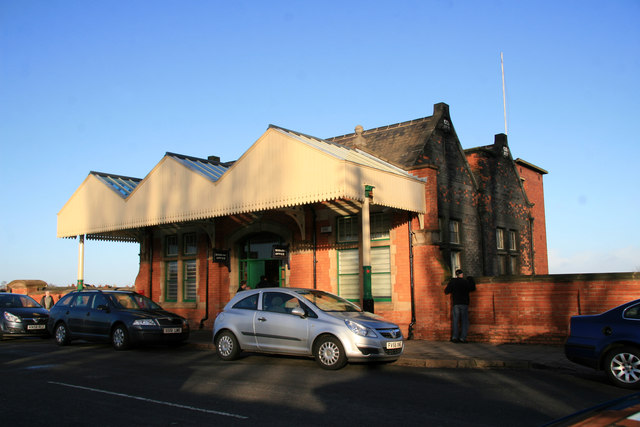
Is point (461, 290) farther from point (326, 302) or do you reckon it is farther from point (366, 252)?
point (326, 302)

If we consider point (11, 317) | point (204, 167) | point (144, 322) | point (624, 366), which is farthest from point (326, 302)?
point (11, 317)

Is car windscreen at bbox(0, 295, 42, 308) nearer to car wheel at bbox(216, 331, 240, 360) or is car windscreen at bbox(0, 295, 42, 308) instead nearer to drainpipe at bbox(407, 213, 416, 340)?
car wheel at bbox(216, 331, 240, 360)

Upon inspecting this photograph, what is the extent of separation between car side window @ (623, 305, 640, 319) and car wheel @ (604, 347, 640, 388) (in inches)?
20.4

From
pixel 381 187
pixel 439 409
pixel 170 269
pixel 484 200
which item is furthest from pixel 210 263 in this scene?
pixel 439 409

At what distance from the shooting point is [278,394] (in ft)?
26.9

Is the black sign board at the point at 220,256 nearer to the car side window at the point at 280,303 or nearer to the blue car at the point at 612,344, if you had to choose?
the car side window at the point at 280,303

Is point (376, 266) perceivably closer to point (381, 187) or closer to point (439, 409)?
point (381, 187)

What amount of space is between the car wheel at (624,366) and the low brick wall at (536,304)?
431 centimetres

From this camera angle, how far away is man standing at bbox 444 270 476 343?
14414 mm

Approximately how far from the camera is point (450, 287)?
48.3ft

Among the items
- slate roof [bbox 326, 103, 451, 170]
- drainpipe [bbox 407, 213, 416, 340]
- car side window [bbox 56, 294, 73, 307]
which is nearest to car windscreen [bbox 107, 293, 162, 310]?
car side window [bbox 56, 294, 73, 307]

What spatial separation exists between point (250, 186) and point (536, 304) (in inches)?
320

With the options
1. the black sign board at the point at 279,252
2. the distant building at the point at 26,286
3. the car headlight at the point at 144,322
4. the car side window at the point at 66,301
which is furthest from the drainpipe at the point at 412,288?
the distant building at the point at 26,286

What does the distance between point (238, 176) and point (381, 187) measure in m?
4.20
